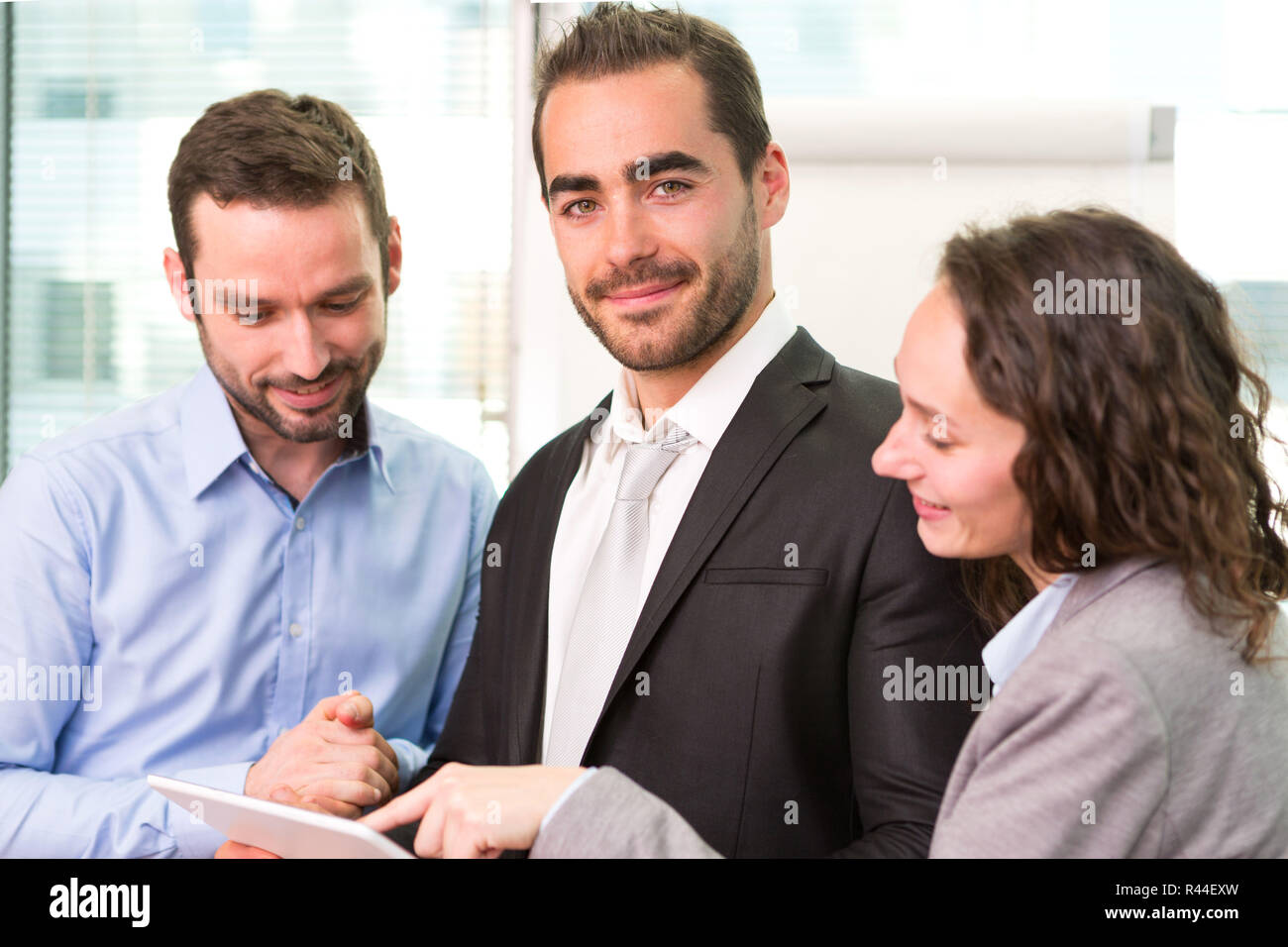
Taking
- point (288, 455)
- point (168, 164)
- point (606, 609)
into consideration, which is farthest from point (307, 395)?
point (168, 164)

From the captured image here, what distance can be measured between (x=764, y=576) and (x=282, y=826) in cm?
63

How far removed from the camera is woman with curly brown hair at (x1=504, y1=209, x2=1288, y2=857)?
0.96 m

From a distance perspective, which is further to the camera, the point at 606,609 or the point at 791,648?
the point at 606,609

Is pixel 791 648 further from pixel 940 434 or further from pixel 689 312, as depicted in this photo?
pixel 689 312

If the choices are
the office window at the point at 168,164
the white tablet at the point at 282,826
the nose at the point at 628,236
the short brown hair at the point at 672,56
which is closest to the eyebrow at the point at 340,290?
the short brown hair at the point at 672,56

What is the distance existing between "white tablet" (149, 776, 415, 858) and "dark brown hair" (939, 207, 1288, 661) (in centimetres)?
74

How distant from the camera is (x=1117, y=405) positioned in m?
1.06

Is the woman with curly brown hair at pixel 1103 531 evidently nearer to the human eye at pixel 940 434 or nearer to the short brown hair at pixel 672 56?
the human eye at pixel 940 434

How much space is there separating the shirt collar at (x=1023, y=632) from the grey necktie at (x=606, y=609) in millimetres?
491

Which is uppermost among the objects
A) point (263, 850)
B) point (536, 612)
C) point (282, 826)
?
point (536, 612)

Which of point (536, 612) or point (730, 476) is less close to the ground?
point (730, 476)

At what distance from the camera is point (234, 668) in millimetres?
1884
